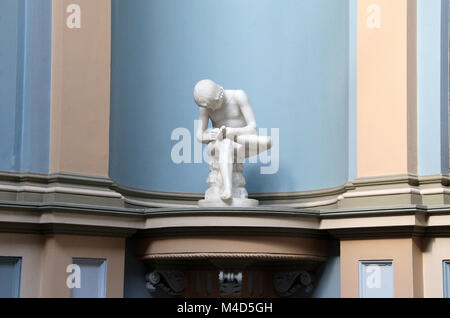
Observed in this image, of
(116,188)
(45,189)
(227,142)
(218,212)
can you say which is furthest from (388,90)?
(45,189)

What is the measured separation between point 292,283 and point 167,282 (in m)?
1.01

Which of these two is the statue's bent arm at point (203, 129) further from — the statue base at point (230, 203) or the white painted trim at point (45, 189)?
the white painted trim at point (45, 189)

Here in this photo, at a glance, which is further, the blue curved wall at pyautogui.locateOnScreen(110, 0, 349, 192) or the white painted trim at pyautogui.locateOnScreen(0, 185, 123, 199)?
the blue curved wall at pyautogui.locateOnScreen(110, 0, 349, 192)

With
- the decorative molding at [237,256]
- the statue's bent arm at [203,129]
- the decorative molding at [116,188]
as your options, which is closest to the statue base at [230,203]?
the decorative molding at [116,188]

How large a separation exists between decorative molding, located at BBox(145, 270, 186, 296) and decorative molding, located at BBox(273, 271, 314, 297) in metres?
0.77

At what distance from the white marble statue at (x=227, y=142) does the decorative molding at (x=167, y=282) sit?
26.4 inches

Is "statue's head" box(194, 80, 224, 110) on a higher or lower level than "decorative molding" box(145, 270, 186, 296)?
higher

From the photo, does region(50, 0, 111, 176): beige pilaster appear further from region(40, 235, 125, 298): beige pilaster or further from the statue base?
the statue base

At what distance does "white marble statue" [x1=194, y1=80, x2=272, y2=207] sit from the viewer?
7.00 meters

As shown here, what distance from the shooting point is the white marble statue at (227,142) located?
23.0 ft

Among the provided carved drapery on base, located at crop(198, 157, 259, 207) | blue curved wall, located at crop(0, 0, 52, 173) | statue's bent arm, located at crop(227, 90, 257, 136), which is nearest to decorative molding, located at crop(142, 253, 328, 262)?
carved drapery on base, located at crop(198, 157, 259, 207)

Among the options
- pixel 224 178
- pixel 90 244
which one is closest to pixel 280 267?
pixel 224 178

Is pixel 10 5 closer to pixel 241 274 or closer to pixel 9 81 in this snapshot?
pixel 9 81

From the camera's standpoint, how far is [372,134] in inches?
274
